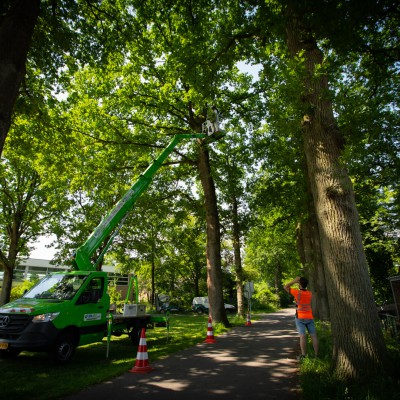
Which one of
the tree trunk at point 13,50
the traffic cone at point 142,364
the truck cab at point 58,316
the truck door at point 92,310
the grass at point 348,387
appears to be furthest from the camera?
the truck door at point 92,310

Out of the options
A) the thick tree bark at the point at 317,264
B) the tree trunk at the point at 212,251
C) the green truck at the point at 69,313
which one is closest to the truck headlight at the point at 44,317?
the green truck at the point at 69,313

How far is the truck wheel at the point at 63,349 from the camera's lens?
24.0ft

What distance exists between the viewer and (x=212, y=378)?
19.6 ft

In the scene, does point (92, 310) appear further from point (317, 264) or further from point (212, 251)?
point (317, 264)

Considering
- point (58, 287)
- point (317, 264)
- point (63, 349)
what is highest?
point (317, 264)

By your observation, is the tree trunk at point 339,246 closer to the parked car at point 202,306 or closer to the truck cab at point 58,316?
the truck cab at point 58,316

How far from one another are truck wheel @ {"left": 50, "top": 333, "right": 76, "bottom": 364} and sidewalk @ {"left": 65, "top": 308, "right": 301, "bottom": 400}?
2175 millimetres

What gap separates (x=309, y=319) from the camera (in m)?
7.25

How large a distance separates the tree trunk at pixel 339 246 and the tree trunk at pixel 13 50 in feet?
16.1

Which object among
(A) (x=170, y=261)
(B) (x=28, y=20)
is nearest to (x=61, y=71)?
(B) (x=28, y=20)

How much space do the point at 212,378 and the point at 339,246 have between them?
3582 millimetres

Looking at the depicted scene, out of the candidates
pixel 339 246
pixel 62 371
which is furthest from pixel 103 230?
pixel 339 246

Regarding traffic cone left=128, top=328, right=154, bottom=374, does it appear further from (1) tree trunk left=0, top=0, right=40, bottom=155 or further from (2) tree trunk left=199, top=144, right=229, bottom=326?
(2) tree trunk left=199, top=144, right=229, bottom=326

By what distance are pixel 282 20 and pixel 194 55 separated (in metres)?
3.27
